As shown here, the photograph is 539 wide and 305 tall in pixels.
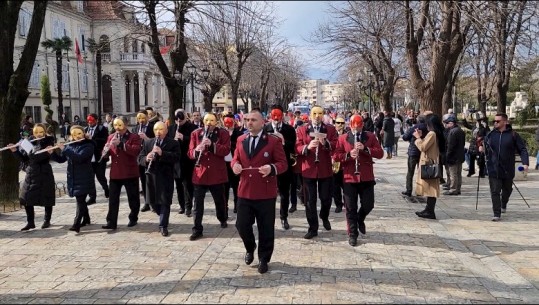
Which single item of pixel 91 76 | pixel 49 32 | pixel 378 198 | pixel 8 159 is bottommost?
pixel 378 198

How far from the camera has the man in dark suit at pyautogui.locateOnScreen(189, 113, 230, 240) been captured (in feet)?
24.6

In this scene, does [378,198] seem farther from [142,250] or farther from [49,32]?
[49,32]

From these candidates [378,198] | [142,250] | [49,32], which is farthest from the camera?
[49,32]

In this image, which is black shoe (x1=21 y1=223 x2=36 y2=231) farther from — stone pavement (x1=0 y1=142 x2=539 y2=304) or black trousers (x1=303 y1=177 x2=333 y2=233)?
black trousers (x1=303 y1=177 x2=333 y2=233)

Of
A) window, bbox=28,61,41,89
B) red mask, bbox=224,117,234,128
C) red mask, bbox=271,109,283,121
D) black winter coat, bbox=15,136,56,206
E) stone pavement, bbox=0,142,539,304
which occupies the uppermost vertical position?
window, bbox=28,61,41,89

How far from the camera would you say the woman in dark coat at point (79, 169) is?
25.8 feet

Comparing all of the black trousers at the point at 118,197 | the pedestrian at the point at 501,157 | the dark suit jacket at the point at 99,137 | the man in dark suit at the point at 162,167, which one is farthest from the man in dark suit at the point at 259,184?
the dark suit jacket at the point at 99,137

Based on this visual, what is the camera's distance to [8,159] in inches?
399

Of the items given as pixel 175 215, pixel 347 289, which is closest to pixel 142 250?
pixel 175 215

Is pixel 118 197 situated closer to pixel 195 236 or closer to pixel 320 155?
pixel 195 236

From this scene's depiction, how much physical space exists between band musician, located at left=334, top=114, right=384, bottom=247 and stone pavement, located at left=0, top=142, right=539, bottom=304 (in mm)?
472

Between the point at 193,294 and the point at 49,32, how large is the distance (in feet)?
153

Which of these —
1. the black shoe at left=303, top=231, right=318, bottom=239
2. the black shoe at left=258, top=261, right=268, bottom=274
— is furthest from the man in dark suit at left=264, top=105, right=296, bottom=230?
the black shoe at left=258, top=261, right=268, bottom=274

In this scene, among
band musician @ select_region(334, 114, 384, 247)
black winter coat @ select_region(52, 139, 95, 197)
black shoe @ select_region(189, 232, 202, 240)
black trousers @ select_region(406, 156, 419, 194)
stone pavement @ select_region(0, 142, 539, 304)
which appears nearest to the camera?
stone pavement @ select_region(0, 142, 539, 304)
